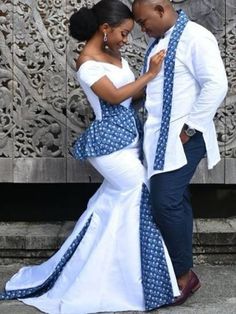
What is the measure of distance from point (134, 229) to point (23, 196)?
1.68 m

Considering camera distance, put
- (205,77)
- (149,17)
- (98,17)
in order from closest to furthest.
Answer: (205,77), (149,17), (98,17)

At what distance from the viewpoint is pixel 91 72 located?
3.95m

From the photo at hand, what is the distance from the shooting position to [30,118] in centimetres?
505

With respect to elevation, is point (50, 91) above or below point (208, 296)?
above

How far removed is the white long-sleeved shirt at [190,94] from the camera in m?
3.79

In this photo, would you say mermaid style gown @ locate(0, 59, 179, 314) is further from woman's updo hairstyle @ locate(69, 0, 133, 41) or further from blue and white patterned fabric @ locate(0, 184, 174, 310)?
woman's updo hairstyle @ locate(69, 0, 133, 41)

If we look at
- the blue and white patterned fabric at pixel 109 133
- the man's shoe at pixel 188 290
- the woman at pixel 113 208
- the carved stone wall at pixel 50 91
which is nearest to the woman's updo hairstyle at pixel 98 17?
the woman at pixel 113 208

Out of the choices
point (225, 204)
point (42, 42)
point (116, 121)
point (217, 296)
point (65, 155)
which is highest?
point (42, 42)

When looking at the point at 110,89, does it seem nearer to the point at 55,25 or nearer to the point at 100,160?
the point at 100,160

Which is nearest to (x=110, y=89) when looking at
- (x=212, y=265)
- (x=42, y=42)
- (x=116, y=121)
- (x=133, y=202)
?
(x=116, y=121)

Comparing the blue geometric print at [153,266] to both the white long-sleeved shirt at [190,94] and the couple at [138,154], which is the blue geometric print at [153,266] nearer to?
the couple at [138,154]

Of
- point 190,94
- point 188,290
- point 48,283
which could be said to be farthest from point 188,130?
point 48,283

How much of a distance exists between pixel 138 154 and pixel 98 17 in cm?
87

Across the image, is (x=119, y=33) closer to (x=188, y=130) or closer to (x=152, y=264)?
(x=188, y=130)
